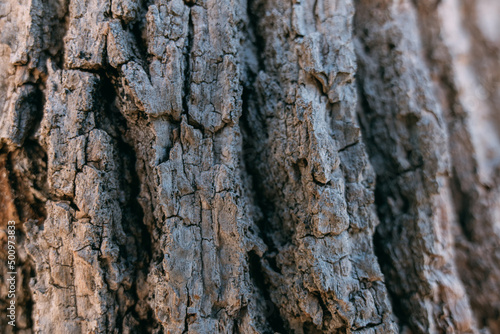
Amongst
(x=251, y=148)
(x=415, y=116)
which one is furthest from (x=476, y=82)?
(x=251, y=148)

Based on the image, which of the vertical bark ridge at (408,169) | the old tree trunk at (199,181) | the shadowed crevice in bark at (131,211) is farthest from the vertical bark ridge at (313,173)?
the shadowed crevice in bark at (131,211)

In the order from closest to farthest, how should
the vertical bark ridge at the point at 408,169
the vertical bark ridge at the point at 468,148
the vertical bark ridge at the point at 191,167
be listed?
the vertical bark ridge at the point at 191,167
the vertical bark ridge at the point at 408,169
the vertical bark ridge at the point at 468,148

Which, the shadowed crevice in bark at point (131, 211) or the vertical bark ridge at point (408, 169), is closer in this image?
the shadowed crevice in bark at point (131, 211)

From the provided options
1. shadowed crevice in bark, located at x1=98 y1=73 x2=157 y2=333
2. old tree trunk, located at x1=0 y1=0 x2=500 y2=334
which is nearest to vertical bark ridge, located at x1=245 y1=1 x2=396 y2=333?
old tree trunk, located at x1=0 y1=0 x2=500 y2=334

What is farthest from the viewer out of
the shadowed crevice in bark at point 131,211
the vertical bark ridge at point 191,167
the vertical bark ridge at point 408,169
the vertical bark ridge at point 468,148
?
the vertical bark ridge at point 468,148

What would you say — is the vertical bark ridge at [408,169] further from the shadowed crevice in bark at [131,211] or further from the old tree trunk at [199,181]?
the shadowed crevice in bark at [131,211]

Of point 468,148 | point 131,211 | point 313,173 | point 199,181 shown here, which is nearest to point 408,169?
point 313,173

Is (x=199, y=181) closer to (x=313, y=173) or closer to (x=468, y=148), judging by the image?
(x=313, y=173)
